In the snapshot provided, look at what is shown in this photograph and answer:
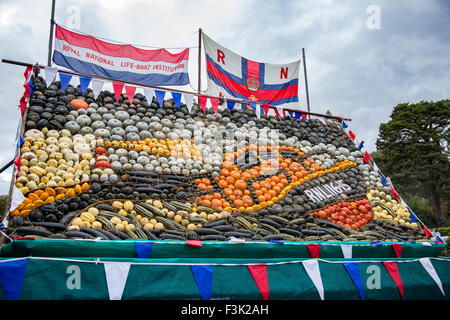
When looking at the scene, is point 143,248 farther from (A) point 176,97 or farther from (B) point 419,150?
(B) point 419,150

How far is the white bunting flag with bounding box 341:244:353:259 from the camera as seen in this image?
6.18m

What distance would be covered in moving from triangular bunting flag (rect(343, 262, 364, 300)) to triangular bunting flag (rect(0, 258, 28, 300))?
4.49 metres

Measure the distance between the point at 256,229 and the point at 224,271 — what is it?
2110mm

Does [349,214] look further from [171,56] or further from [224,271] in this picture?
[171,56]

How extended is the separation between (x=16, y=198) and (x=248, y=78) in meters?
9.53

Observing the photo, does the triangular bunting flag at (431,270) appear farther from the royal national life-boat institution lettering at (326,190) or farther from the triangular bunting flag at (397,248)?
the royal national life-boat institution lettering at (326,190)

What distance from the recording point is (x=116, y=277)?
4078 mm

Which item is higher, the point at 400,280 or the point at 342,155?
the point at 342,155

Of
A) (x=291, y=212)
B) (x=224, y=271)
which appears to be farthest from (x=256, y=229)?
(x=224, y=271)

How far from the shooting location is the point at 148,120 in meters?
8.56

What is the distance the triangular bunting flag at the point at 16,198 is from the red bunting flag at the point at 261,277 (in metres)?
3.87

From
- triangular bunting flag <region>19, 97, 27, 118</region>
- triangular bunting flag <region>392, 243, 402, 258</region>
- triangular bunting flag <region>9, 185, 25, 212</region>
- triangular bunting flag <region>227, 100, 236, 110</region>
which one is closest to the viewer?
triangular bunting flag <region>9, 185, 25, 212</region>

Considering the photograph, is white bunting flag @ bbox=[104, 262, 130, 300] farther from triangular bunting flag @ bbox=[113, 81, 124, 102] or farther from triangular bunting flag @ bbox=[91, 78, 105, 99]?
triangular bunting flag @ bbox=[113, 81, 124, 102]

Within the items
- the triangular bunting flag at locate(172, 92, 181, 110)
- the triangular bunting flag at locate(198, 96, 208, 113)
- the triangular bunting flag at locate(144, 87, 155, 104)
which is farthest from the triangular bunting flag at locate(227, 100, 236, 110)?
the triangular bunting flag at locate(144, 87, 155, 104)
